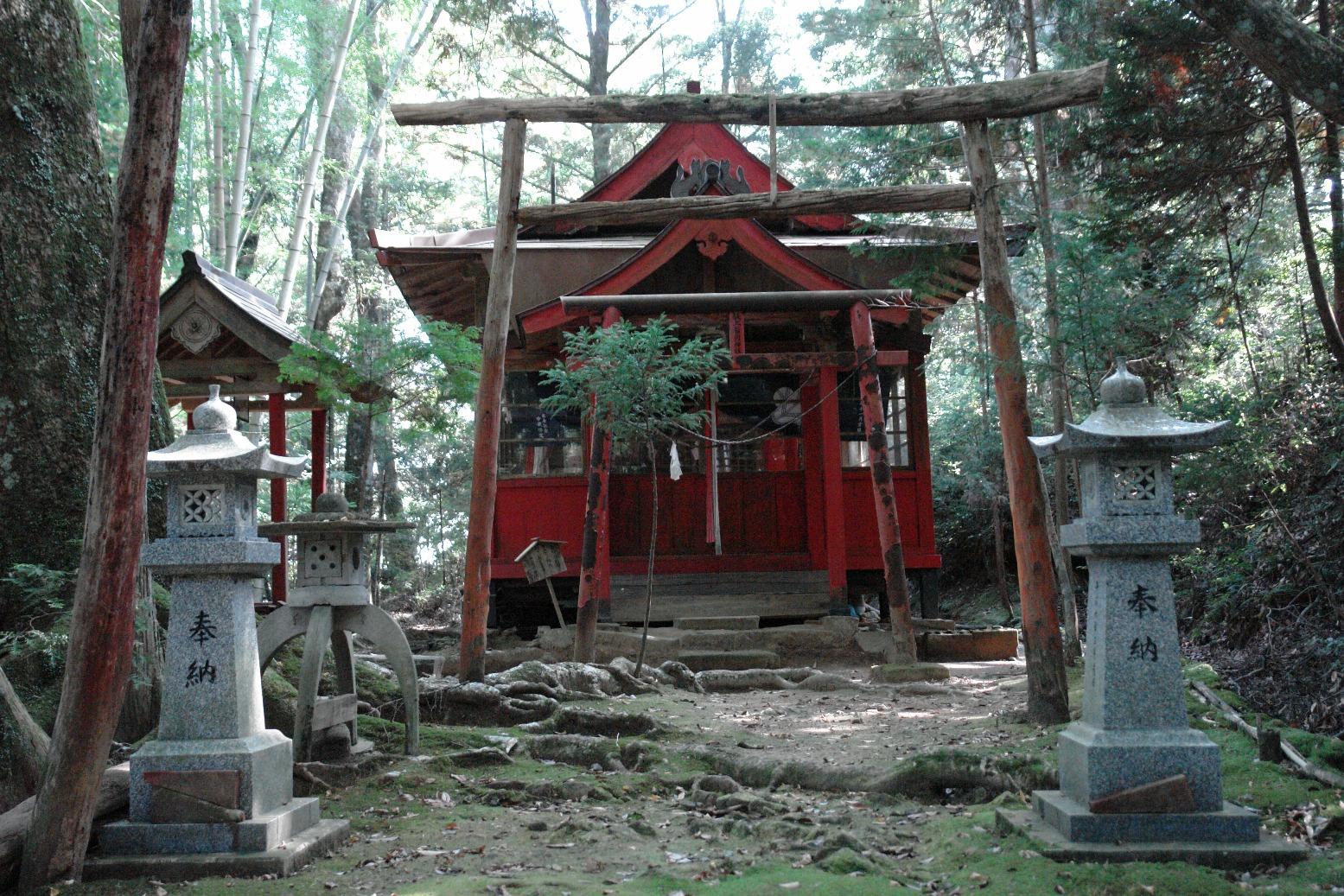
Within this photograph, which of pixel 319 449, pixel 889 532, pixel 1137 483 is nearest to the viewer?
pixel 1137 483

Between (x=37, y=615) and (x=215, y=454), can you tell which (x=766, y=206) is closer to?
(x=215, y=454)

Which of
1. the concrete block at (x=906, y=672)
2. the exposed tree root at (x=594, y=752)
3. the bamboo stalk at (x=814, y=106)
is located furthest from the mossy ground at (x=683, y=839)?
the bamboo stalk at (x=814, y=106)

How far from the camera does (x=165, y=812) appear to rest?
4562 mm

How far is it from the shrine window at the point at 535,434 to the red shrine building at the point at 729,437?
0.08 ft

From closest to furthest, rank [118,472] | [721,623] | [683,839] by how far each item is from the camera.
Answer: [118,472], [683,839], [721,623]

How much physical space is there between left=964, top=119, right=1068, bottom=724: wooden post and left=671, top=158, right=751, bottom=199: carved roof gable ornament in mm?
4813

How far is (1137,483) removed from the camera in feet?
15.5

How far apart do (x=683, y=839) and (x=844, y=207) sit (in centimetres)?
547

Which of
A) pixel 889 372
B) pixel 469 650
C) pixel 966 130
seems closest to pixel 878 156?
pixel 966 130

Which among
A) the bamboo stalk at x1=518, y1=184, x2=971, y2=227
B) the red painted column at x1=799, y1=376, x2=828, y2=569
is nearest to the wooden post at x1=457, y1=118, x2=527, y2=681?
the bamboo stalk at x1=518, y1=184, x2=971, y2=227

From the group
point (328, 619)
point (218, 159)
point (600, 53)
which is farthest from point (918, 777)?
point (600, 53)

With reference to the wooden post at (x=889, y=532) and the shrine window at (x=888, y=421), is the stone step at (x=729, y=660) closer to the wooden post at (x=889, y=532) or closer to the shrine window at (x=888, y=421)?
the wooden post at (x=889, y=532)

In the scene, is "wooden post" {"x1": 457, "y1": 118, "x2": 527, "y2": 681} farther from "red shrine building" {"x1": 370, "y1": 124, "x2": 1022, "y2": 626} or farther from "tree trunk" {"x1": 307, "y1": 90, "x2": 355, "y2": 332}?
"tree trunk" {"x1": 307, "y1": 90, "x2": 355, "y2": 332}

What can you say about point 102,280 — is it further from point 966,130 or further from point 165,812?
point 966,130
